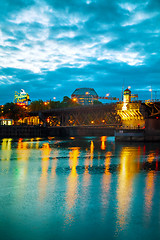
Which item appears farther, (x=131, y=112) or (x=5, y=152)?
(x=131, y=112)

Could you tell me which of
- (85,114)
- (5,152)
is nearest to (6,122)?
(85,114)

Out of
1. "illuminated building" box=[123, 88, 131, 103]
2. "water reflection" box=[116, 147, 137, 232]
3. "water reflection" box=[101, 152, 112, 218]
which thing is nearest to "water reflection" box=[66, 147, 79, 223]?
A: "water reflection" box=[101, 152, 112, 218]

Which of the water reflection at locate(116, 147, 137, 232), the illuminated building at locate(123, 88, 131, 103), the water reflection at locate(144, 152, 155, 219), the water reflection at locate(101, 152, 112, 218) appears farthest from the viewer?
the illuminated building at locate(123, 88, 131, 103)

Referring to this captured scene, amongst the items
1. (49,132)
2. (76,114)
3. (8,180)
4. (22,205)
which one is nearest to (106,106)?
(76,114)

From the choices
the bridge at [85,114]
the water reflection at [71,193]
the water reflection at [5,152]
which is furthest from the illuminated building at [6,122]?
the water reflection at [71,193]

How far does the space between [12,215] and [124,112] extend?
7666 cm

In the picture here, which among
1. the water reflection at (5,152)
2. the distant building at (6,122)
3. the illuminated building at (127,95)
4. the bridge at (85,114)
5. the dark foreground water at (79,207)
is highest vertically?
the illuminated building at (127,95)

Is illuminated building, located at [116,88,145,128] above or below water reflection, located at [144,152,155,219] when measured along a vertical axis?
above

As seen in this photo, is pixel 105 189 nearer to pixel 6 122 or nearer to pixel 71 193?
pixel 71 193

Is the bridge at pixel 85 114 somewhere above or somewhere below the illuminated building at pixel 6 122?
above

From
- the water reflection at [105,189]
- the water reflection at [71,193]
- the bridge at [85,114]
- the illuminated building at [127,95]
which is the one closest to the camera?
the water reflection at [71,193]

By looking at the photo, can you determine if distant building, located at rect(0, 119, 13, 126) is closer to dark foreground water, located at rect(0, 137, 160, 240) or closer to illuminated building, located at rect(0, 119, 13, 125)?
illuminated building, located at rect(0, 119, 13, 125)

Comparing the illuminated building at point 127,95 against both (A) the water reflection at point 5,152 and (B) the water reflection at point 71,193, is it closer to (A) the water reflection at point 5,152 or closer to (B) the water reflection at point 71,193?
(A) the water reflection at point 5,152

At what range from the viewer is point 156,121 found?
78.6m
